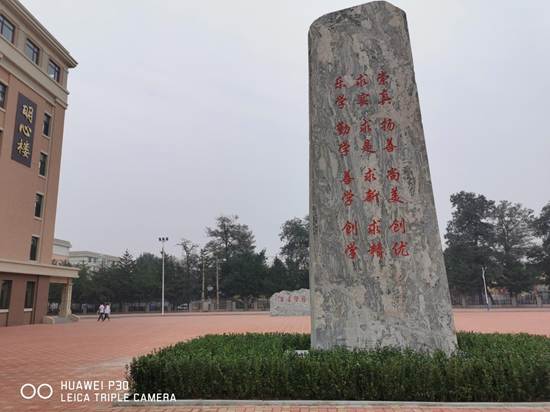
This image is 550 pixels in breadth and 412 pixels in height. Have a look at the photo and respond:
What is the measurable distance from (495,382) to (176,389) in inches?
120

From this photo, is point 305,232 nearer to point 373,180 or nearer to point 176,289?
point 176,289

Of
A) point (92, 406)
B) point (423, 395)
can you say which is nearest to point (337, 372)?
point (423, 395)

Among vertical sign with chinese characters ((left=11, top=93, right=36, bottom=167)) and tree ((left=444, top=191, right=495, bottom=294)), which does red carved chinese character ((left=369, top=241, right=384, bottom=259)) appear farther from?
tree ((left=444, top=191, right=495, bottom=294))

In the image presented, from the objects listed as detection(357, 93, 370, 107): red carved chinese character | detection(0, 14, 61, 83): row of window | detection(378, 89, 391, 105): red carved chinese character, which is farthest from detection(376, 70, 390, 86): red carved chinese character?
detection(0, 14, 61, 83): row of window

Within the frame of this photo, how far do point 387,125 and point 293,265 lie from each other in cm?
4144

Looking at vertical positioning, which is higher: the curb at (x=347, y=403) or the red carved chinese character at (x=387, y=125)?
the red carved chinese character at (x=387, y=125)

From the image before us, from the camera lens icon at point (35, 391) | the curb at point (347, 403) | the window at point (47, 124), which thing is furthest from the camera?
the window at point (47, 124)

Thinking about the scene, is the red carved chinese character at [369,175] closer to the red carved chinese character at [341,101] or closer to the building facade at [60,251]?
the red carved chinese character at [341,101]

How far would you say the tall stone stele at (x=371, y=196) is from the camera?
5.55 metres

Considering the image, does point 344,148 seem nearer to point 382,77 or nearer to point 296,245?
point 382,77

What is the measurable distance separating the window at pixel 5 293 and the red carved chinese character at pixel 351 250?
17.4 metres

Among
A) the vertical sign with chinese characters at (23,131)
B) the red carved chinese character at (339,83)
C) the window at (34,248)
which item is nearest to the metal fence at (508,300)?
the window at (34,248)

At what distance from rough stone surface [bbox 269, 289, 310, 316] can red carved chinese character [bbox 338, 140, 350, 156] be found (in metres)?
20.5

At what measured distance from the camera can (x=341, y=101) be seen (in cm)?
631
